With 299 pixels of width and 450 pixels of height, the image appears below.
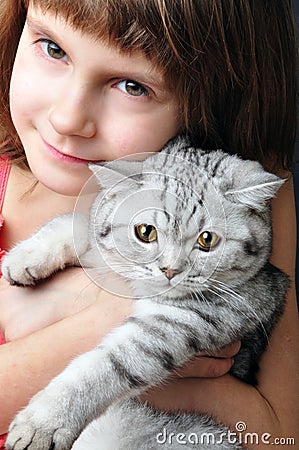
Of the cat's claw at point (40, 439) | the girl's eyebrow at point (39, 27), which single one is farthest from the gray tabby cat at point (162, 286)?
the girl's eyebrow at point (39, 27)

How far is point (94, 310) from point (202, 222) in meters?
0.30

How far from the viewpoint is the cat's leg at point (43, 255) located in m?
1.29

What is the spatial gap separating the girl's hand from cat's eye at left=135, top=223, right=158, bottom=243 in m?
0.29

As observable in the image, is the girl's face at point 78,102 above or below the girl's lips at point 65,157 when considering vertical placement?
above

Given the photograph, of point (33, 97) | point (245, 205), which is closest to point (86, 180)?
point (33, 97)

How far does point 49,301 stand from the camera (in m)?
1.31

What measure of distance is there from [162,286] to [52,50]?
425 mm

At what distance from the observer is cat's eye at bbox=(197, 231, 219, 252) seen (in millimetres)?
1074

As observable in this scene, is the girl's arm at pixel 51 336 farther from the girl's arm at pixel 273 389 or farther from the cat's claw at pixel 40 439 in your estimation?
the cat's claw at pixel 40 439

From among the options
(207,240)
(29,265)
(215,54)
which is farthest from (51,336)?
(215,54)

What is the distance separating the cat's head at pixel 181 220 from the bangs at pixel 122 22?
187 millimetres

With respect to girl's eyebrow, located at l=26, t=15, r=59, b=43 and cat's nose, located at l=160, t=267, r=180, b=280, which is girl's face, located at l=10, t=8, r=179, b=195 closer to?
girl's eyebrow, located at l=26, t=15, r=59, b=43

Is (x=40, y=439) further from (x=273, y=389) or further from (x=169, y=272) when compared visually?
(x=273, y=389)

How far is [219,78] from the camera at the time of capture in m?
1.21
